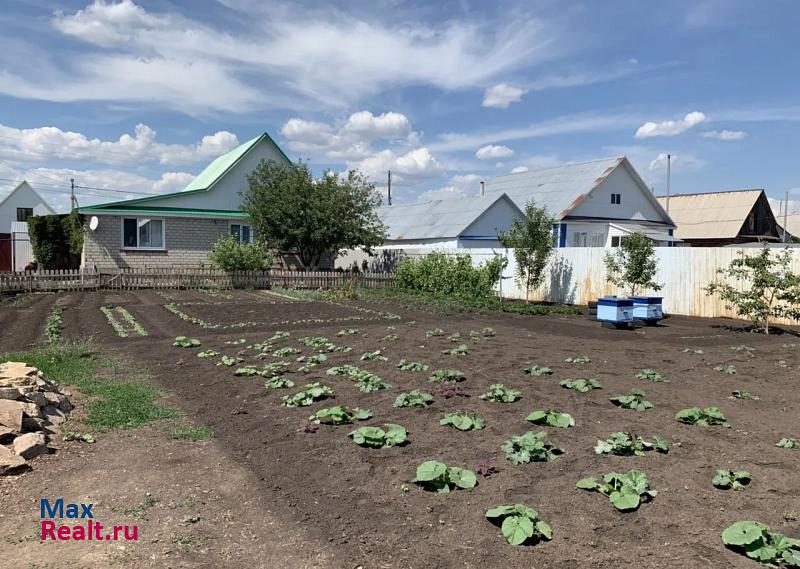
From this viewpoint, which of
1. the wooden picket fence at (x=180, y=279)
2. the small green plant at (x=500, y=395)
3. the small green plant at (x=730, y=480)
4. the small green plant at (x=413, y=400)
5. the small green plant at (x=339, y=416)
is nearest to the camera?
the small green plant at (x=730, y=480)

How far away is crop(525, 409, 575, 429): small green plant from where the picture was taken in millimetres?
5422

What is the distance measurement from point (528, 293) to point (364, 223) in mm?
7767

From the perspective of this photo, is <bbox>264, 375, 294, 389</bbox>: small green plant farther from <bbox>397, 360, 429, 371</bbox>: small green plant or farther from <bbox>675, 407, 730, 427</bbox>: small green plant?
<bbox>675, 407, 730, 427</bbox>: small green plant

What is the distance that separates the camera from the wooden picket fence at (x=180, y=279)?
20.3 m

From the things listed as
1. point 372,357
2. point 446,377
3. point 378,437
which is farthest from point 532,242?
point 378,437

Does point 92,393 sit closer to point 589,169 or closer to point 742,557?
point 742,557

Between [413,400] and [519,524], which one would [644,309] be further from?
[519,524]

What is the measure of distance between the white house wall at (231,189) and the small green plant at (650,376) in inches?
875

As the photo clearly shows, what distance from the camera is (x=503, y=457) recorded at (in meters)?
4.72

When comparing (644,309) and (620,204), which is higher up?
(620,204)

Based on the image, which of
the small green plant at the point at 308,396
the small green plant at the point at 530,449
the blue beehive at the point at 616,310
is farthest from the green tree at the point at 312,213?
the small green plant at the point at 530,449

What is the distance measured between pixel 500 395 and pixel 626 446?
1.72 metres

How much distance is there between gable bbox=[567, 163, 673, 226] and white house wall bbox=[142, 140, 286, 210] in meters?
16.1

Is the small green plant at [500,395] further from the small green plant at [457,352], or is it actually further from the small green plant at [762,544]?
the small green plant at [762,544]
